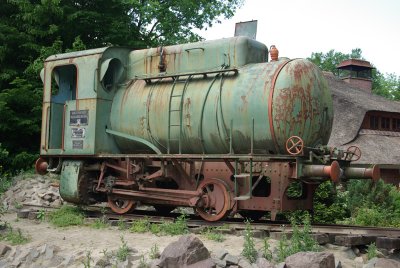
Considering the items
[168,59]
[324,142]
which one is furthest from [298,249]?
[168,59]

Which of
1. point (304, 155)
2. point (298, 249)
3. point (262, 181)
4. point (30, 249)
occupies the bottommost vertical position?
point (30, 249)

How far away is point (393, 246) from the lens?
25.6ft

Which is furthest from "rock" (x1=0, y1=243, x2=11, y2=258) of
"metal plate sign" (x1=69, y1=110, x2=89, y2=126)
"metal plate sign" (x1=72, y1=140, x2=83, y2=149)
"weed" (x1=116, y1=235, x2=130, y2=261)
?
"metal plate sign" (x1=69, y1=110, x2=89, y2=126)

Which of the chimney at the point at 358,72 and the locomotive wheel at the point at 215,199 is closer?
the locomotive wheel at the point at 215,199

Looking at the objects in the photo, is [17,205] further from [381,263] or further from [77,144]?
[381,263]

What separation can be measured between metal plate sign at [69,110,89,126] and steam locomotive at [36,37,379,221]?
0.03 m

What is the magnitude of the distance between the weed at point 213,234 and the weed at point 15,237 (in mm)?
3744

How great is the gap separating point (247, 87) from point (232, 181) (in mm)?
1950

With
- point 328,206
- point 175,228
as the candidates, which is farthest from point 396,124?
point 175,228

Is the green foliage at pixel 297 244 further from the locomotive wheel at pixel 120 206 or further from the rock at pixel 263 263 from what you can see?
the locomotive wheel at pixel 120 206

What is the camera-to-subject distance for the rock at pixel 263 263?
688 centimetres

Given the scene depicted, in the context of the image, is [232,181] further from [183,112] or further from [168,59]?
[168,59]

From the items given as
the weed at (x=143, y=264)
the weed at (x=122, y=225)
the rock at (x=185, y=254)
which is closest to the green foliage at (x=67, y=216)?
the weed at (x=122, y=225)

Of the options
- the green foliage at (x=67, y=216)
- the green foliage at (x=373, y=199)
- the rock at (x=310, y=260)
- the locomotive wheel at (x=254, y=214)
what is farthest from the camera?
the green foliage at (x=373, y=199)
